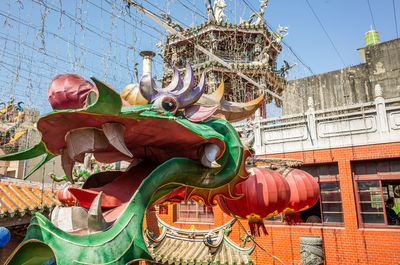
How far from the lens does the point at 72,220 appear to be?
1667mm


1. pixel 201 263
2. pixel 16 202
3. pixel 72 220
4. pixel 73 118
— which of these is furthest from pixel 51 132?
pixel 201 263

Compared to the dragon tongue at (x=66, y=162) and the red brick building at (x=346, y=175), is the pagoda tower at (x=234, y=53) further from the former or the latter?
the dragon tongue at (x=66, y=162)

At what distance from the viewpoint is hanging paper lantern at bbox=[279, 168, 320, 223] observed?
4.38 m

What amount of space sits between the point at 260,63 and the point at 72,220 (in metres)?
11.7

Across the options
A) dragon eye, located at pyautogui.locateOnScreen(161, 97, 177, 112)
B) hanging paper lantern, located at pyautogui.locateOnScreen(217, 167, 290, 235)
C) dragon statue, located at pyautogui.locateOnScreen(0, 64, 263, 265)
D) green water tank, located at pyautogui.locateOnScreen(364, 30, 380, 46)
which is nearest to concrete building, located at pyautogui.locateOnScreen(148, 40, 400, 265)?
hanging paper lantern, located at pyautogui.locateOnScreen(217, 167, 290, 235)

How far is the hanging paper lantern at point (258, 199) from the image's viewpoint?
3.45 metres

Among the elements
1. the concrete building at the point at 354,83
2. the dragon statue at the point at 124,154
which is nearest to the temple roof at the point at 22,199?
the dragon statue at the point at 124,154

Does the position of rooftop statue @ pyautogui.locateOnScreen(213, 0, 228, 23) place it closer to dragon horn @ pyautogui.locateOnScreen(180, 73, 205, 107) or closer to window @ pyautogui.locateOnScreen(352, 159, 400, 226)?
window @ pyautogui.locateOnScreen(352, 159, 400, 226)

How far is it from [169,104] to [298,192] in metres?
3.01

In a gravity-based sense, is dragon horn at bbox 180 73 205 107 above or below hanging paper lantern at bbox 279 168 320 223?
above

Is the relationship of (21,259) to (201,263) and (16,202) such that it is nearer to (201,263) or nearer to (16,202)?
(16,202)

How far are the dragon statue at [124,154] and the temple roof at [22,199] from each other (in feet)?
13.1

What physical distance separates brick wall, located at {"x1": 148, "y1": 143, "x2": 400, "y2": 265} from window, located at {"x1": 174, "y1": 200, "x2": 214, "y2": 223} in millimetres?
1353

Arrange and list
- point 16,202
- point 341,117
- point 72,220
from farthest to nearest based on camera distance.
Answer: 1. point 341,117
2. point 16,202
3. point 72,220
